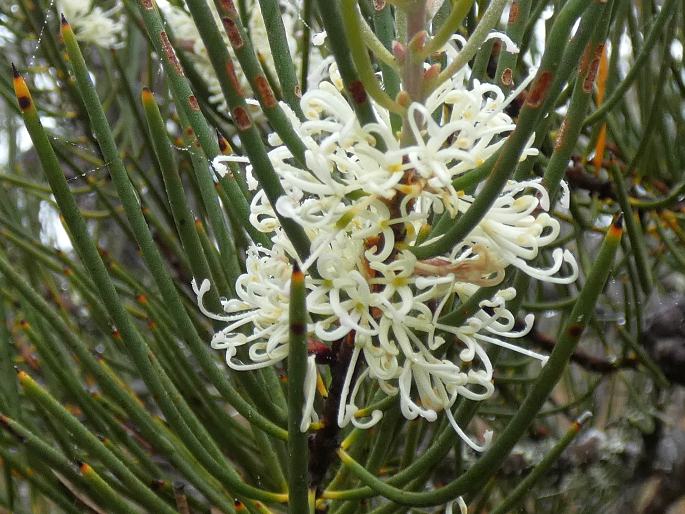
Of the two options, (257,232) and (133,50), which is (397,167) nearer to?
(257,232)

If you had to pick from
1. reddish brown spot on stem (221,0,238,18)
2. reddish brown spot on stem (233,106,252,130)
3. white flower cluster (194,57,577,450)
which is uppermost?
reddish brown spot on stem (221,0,238,18)

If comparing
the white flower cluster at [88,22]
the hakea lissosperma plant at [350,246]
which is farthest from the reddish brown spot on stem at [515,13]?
the white flower cluster at [88,22]

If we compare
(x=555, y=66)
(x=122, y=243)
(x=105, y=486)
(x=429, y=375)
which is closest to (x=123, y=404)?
(x=105, y=486)

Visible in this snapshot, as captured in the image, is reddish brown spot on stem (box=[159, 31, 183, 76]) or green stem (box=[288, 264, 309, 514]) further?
reddish brown spot on stem (box=[159, 31, 183, 76])

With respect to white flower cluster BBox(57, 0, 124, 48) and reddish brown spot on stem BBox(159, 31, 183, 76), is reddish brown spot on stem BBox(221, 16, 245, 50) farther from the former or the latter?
white flower cluster BBox(57, 0, 124, 48)

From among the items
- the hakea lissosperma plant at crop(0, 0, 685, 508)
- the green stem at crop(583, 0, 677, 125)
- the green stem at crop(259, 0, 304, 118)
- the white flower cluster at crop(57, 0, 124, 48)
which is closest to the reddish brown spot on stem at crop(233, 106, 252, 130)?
the hakea lissosperma plant at crop(0, 0, 685, 508)

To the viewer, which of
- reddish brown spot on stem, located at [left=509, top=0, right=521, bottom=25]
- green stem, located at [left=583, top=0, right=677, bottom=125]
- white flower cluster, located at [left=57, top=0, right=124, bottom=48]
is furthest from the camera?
white flower cluster, located at [left=57, top=0, right=124, bottom=48]

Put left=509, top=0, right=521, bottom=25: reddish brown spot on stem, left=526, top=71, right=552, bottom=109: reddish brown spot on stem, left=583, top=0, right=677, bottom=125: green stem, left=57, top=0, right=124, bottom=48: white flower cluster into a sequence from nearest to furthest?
left=526, top=71, right=552, bottom=109: reddish brown spot on stem → left=509, top=0, right=521, bottom=25: reddish brown spot on stem → left=583, top=0, right=677, bottom=125: green stem → left=57, top=0, right=124, bottom=48: white flower cluster
